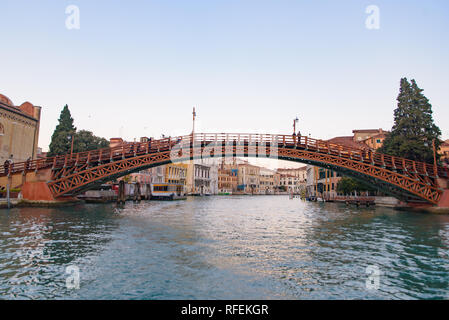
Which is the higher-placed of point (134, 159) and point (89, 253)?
point (134, 159)

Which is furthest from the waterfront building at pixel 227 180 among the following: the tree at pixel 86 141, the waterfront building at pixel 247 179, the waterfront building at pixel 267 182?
the tree at pixel 86 141

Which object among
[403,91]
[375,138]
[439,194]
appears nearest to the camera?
[439,194]

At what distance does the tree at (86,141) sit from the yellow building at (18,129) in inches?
220

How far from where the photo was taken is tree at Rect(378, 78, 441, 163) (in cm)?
3562

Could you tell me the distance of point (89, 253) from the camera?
10.3m

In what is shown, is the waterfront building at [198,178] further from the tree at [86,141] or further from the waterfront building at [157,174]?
the tree at [86,141]

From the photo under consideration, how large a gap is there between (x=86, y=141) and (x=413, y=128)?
4779cm

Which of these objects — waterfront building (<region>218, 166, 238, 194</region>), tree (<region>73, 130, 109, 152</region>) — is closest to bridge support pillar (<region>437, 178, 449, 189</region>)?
tree (<region>73, 130, 109, 152</region>)

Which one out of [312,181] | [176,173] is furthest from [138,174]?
[312,181]

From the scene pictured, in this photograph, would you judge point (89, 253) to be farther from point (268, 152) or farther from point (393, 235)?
point (268, 152)

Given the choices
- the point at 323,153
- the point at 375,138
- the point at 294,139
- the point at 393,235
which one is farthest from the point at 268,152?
the point at 375,138

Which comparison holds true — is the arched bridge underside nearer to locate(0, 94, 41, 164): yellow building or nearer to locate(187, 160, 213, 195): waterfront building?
locate(0, 94, 41, 164): yellow building
